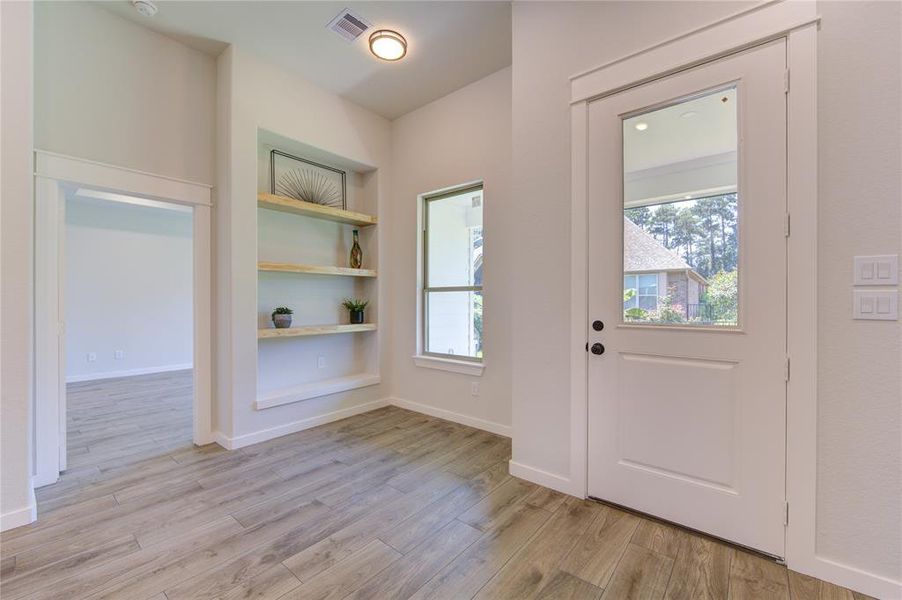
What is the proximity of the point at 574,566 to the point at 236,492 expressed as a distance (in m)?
1.99

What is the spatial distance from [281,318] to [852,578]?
3.80 m

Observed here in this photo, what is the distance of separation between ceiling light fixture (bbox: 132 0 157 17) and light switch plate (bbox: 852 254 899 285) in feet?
14.1

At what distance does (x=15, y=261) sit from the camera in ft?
6.25

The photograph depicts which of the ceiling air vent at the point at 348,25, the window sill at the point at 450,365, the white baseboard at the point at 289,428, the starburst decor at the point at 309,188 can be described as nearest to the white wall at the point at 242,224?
the white baseboard at the point at 289,428

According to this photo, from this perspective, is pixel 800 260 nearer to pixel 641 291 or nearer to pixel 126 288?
pixel 641 291

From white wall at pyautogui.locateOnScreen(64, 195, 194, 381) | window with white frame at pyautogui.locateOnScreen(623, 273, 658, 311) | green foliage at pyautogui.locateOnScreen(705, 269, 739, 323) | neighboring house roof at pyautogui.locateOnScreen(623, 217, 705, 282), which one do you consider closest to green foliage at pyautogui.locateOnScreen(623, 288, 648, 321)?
window with white frame at pyautogui.locateOnScreen(623, 273, 658, 311)

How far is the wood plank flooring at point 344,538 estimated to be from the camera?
58.9 inches

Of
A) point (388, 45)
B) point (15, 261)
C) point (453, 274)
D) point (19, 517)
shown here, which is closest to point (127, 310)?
point (15, 261)

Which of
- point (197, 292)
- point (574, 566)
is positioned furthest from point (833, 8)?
point (197, 292)

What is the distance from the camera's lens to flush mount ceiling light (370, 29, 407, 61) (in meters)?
2.75

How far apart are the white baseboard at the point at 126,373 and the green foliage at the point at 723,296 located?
6241 millimetres

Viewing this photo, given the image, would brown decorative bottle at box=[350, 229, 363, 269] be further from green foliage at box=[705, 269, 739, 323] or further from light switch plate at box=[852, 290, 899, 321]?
light switch plate at box=[852, 290, 899, 321]

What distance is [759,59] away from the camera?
1662mm

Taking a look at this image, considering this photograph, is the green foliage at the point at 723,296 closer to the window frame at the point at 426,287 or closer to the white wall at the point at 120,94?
the window frame at the point at 426,287
